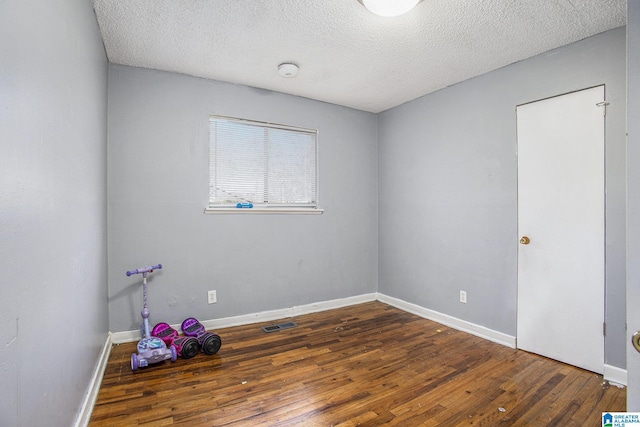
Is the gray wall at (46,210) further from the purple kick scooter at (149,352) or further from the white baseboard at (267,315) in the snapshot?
the white baseboard at (267,315)

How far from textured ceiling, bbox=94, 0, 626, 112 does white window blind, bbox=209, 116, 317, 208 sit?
57 cm

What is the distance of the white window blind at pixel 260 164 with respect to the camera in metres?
3.27

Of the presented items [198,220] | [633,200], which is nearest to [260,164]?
[198,220]

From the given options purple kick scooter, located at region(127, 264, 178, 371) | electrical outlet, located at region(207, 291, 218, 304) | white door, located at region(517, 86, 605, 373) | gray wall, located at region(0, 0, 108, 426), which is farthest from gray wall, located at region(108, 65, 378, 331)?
white door, located at region(517, 86, 605, 373)

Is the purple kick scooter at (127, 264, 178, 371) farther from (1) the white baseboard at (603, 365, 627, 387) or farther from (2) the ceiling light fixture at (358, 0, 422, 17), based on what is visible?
(1) the white baseboard at (603, 365, 627, 387)

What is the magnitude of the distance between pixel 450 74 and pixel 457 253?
1.83 m

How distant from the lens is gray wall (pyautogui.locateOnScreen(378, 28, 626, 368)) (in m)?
2.26

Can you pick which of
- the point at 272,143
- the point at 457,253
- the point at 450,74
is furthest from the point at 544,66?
the point at 272,143

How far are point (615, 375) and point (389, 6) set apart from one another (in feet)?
9.80

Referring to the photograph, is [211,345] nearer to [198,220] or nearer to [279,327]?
[279,327]

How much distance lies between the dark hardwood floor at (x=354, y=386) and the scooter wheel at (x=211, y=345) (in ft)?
0.23

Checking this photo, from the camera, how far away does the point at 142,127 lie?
291cm

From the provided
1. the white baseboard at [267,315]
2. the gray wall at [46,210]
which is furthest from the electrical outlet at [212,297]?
the gray wall at [46,210]

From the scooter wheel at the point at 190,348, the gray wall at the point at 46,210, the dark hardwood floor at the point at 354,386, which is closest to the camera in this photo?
the gray wall at the point at 46,210
